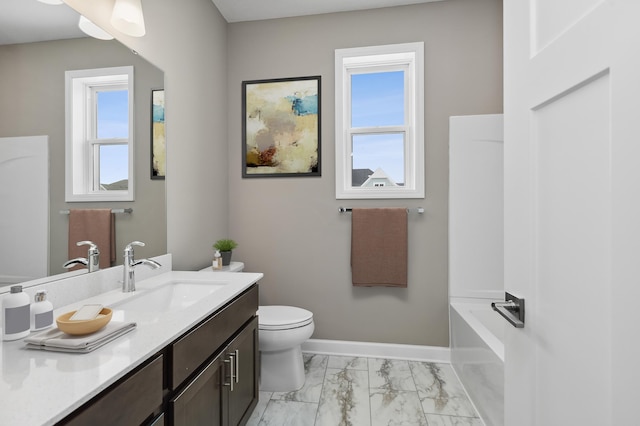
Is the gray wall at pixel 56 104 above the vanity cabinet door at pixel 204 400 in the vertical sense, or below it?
above

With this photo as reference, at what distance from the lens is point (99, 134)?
4.66ft

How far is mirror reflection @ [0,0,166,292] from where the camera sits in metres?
1.06

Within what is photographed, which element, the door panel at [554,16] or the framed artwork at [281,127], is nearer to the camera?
the door panel at [554,16]

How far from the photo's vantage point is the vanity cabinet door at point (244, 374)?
1413 millimetres

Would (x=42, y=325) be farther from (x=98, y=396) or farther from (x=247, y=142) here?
(x=247, y=142)

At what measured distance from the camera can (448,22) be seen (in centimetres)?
242

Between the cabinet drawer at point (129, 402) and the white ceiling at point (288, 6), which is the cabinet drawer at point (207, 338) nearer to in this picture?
the cabinet drawer at point (129, 402)

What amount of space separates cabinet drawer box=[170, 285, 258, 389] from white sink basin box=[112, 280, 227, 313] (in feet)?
0.46

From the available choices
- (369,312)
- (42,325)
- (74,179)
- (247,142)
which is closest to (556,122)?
(42,325)

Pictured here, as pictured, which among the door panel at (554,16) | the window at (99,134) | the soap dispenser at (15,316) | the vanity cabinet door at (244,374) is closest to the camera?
the door panel at (554,16)

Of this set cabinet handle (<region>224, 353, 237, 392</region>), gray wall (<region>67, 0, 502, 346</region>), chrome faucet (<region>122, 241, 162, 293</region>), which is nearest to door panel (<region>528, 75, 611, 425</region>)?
cabinet handle (<region>224, 353, 237, 392</region>)

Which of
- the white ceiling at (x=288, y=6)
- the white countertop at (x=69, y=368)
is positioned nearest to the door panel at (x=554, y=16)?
the white countertop at (x=69, y=368)

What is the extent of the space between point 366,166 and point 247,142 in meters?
1.03

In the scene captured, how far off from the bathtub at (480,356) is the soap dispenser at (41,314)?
63.3 inches
